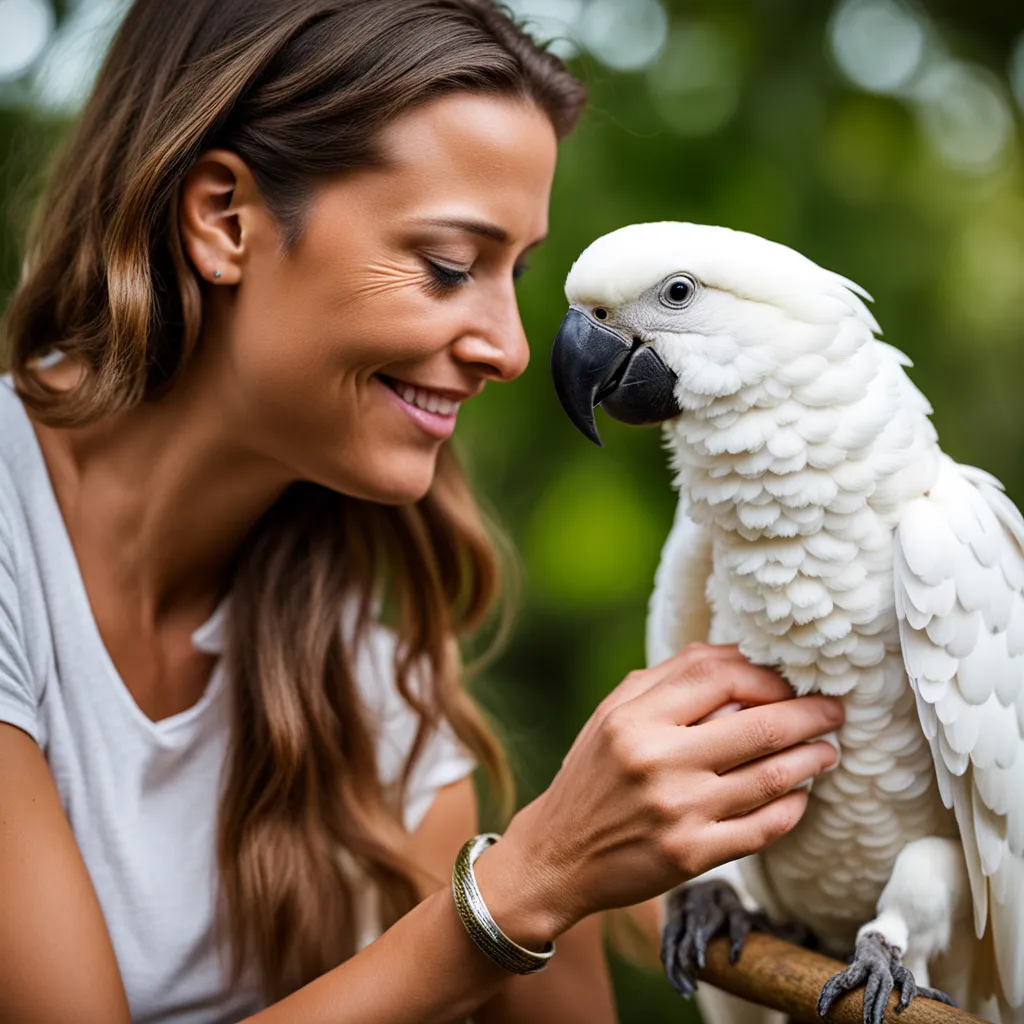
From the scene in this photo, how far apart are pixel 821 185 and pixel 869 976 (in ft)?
4.43

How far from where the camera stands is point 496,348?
1.12 m

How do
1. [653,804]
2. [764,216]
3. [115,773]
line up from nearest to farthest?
[653,804]
[115,773]
[764,216]

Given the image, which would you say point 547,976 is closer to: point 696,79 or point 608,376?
point 608,376

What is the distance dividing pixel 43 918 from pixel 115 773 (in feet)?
0.85

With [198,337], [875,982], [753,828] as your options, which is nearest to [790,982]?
Result: [875,982]

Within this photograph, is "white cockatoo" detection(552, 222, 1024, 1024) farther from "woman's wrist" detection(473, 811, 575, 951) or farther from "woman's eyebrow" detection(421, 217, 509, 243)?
"woman's wrist" detection(473, 811, 575, 951)

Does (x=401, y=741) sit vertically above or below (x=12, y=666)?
below

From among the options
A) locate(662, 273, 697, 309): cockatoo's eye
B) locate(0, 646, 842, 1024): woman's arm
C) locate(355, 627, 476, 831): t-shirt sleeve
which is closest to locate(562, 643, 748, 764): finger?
locate(0, 646, 842, 1024): woman's arm

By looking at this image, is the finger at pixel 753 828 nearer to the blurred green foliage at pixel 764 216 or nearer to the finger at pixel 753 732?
the finger at pixel 753 732

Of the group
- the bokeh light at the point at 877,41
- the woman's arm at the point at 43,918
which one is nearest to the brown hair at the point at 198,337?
the woman's arm at the point at 43,918

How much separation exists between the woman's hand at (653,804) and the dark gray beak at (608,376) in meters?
0.27

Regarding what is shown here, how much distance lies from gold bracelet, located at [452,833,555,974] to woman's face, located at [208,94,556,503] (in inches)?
16.3

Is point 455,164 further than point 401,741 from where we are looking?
No

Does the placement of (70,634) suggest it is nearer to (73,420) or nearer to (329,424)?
(73,420)
